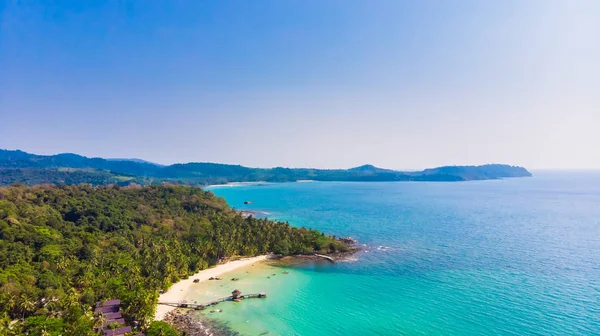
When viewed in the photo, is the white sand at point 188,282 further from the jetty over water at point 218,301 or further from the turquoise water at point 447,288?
the turquoise water at point 447,288

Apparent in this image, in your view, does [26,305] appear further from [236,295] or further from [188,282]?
[236,295]

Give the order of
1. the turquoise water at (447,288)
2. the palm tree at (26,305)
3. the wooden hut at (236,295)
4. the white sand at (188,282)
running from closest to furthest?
the palm tree at (26,305) → the turquoise water at (447,288) → the white sand at (188,282) → the wooden hut at (236,295)

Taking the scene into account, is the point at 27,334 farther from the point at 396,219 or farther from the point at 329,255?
the point at 396,219

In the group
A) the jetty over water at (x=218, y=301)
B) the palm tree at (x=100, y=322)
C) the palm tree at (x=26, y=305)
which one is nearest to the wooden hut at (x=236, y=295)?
the jetty over water at (x=218, y=301)

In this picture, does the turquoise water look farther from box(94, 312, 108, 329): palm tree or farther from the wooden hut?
box(94, 312, 108, 329): palm tree

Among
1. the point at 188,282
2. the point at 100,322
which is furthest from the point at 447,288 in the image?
the point at 100,322

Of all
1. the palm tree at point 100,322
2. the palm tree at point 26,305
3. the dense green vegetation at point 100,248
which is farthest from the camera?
the dense green vegetation at point 100,248
